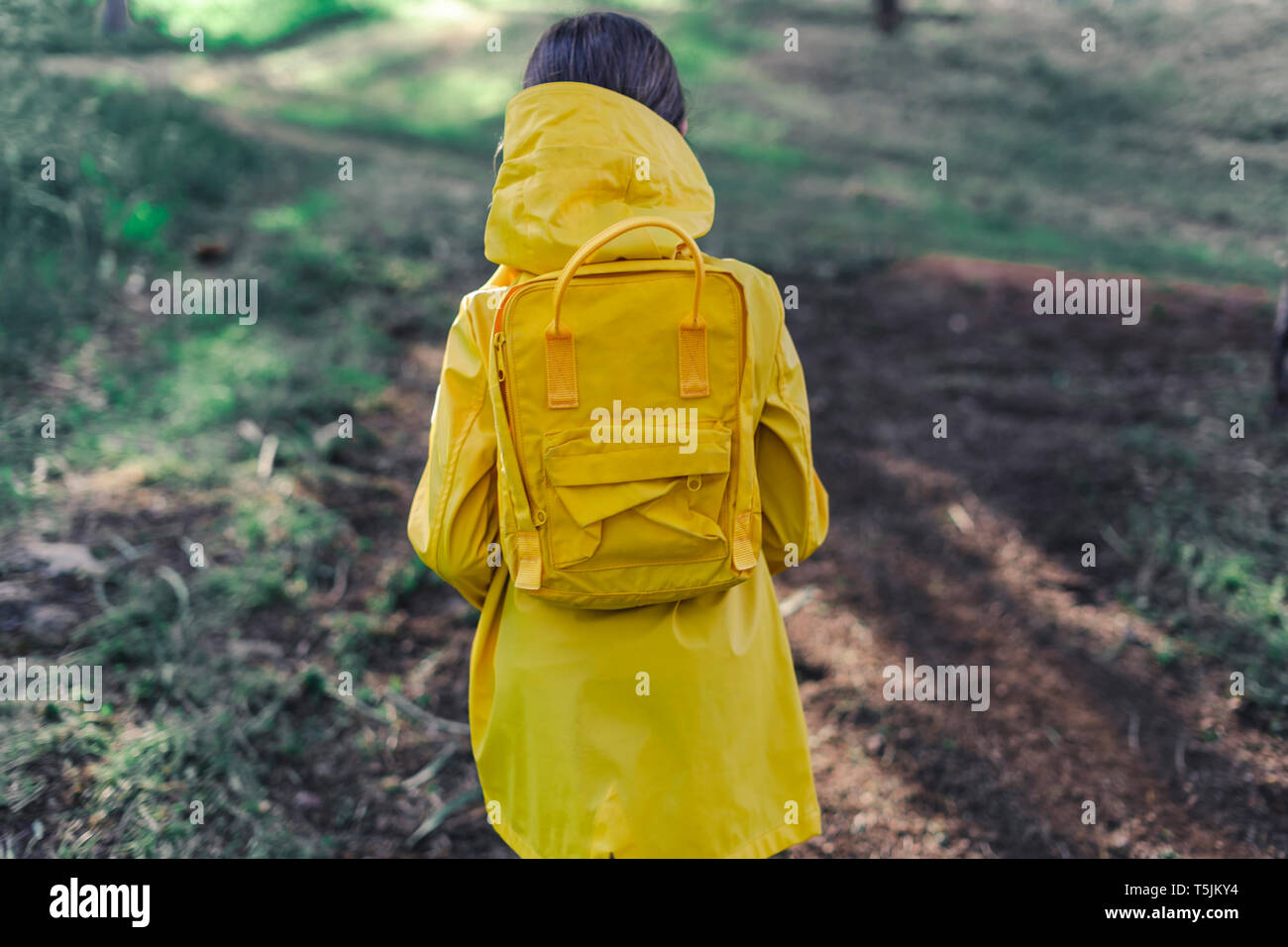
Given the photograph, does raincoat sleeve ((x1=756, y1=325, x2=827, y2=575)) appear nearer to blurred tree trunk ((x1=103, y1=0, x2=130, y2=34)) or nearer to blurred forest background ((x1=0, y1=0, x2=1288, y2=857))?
blurred forest background ((x1=0, y1=0, x2=1288, y2=857))

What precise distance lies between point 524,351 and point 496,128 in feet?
33.7

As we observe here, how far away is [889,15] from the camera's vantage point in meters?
15.9

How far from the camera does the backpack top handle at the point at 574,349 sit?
1438mm

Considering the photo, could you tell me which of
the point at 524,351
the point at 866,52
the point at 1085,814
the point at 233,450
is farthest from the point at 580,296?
the point at 866,52

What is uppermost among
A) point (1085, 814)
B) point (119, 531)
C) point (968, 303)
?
point (968, 303)

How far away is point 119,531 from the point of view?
3.57 metres

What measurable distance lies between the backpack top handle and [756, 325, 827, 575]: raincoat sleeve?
22cm

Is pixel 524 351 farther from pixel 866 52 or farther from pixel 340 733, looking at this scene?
pixel 866 52

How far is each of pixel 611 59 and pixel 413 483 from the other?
2946 millimetres

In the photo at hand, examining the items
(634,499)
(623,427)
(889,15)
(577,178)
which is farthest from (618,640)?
(889,15)

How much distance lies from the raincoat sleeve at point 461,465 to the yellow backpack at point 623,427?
0.09 m

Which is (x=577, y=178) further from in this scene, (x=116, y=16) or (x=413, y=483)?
(x=116, y=16)

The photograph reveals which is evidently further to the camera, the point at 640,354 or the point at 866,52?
the point at 866,52

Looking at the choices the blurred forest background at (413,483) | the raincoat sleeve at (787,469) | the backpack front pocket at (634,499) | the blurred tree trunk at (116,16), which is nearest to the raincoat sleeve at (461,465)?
the backpack front pocket at (634,499)
